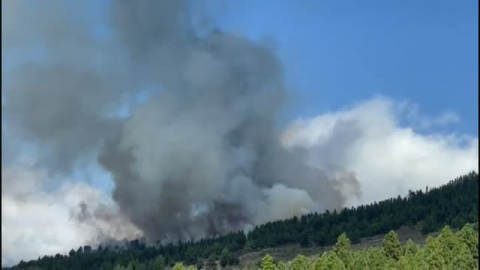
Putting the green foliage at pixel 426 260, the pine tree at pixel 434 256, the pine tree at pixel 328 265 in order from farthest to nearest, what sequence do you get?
the pine tree at pixel 328 265 → the pine tree at pixel 434 256 → the green foliage at pixel 426 260

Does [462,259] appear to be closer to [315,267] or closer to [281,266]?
[315,267]

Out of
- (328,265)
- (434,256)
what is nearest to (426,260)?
(434,256)

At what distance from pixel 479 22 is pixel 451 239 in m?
182

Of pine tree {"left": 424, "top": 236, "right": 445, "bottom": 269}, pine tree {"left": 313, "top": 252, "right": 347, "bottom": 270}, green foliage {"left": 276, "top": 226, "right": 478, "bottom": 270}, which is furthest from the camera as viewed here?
pine tree {"left": 313, "top": 252, "right": 347, "bottom": 270}

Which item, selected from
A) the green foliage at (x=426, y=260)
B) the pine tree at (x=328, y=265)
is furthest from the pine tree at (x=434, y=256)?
the pine tree at (x=328, y=265)

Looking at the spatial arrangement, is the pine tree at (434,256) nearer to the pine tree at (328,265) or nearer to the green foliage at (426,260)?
the green foliage at (426,260)

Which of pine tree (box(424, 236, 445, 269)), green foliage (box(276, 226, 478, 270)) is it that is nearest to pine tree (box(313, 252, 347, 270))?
green foliage (box(276, 226, 478, 270))

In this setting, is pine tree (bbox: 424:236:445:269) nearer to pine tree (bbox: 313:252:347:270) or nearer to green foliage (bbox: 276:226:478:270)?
green foliage (bbox: 276:226:478:270)

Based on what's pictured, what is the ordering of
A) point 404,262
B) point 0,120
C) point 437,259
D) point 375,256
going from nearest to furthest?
1. point 0,120
2. point 404,262
3. point 437,259
4. point 375,256

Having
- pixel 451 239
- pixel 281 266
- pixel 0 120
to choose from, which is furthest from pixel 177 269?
pixel 0 120

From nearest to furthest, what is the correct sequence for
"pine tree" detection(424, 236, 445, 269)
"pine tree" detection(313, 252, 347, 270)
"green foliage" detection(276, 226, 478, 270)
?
1. "green foliage" detection(276, 226, 478, 270)
2. "pine tree" detection(424, 236, 445, 269)
3. "pine tree" detection(313, 252, 347, 270)

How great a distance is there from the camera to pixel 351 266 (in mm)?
184250

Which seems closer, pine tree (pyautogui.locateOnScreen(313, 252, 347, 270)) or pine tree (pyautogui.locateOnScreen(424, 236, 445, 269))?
pine tree (pyautogui.locateOnScreen(424, 236, 445, 269))

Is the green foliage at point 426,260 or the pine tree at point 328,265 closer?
the green foliage at point 426,260
